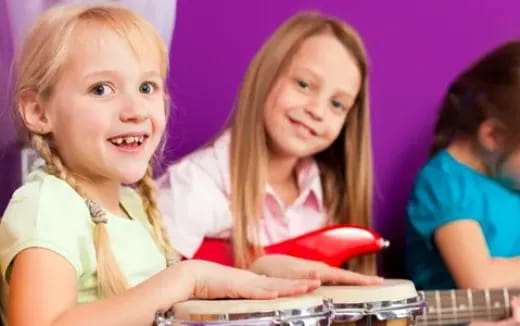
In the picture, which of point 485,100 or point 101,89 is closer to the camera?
point 101,89

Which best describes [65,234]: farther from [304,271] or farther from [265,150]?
[265,150]

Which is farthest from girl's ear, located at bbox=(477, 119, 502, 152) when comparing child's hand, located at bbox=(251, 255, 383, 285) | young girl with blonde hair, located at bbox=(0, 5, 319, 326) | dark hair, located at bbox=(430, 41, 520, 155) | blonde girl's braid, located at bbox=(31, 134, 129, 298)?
blonde girl's braid, located at bbox=(31, 134, 129, 298)

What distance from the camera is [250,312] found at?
1.09m

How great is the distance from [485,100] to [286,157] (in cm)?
38

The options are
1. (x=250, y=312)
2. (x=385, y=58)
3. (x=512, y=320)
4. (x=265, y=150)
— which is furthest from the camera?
(x=385, y=58)

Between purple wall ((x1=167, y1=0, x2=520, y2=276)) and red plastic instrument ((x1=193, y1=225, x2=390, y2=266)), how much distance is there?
291 mm

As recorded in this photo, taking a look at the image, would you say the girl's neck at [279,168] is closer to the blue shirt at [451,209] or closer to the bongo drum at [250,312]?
the blue shirt at [451,209]

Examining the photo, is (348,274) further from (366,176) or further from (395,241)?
(395,241)

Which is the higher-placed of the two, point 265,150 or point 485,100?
point 485,100

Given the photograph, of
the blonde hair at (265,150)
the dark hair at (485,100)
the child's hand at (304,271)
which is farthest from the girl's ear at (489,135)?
the child's hand at (304,271)

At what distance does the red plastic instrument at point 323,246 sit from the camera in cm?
168

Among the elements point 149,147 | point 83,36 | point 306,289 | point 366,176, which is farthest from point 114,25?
point 366,176

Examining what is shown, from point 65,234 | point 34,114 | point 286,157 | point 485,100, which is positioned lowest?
point 65,234

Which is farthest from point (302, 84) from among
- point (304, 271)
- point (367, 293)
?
point (367, 293)
